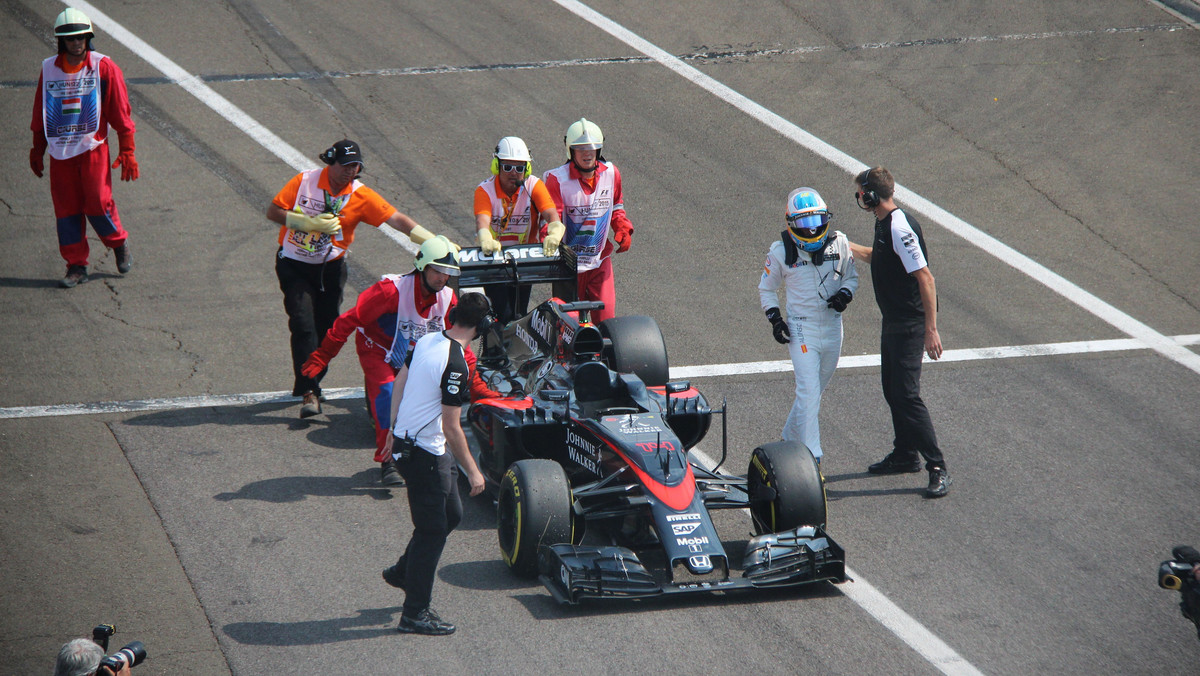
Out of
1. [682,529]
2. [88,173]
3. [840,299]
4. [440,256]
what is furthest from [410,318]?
[88,173]

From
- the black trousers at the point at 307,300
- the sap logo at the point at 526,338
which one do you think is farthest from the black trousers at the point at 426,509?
the black trousers at the point at 307,300

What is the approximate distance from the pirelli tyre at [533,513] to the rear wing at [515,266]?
2.47 m

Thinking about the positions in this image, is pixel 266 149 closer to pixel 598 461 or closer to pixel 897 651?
pixel 598 461

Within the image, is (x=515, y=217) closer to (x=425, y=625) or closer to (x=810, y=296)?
(x=810, y=296)

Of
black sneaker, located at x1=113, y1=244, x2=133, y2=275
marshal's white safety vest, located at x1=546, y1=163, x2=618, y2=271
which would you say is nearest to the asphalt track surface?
black sneaker, located at x1=113, y1=244, x2=133, y2=275

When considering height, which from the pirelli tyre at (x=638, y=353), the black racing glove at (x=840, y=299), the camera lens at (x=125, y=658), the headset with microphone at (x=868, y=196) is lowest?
the camera lens at (x=125, y=658)

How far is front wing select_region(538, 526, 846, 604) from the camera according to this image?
692 cm

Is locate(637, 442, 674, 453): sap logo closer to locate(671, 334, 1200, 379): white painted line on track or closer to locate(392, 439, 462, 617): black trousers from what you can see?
locate(392, 439, 462, 617): black trousers

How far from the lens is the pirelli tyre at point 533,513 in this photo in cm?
725

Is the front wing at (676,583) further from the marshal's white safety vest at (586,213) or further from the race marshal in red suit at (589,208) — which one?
the marshal's white safety vest at (586,213)

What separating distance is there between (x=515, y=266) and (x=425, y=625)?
367cm

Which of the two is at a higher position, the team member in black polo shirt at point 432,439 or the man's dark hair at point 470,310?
the man's dark hair at point 470,310

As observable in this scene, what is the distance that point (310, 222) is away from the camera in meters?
9.38

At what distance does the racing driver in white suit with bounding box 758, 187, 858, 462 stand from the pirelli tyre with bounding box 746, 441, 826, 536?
3.17 ft
